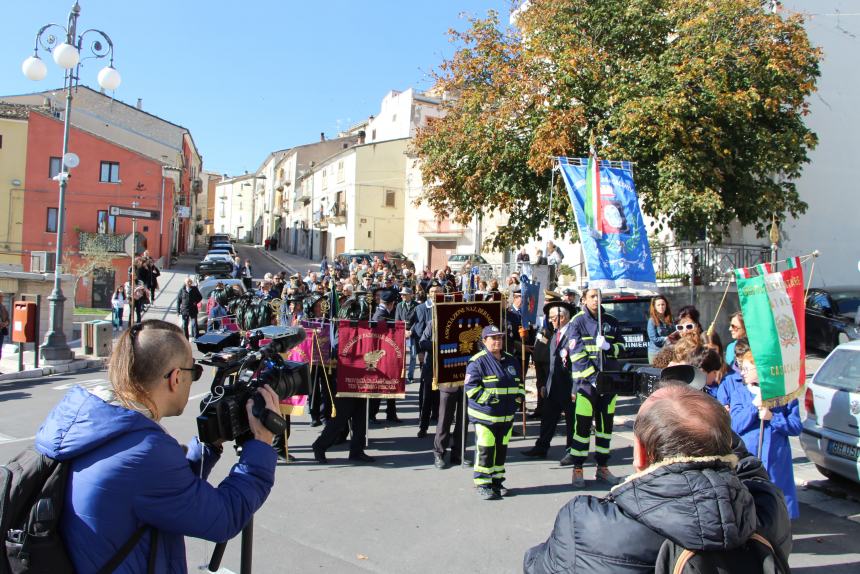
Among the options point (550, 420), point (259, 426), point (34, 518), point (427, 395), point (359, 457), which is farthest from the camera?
point (427, 395)

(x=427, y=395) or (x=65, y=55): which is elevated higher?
(x=65, y=55)

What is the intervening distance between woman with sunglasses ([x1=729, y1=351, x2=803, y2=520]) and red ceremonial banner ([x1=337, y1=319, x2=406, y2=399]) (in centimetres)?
409

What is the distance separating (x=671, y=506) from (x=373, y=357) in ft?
20.9

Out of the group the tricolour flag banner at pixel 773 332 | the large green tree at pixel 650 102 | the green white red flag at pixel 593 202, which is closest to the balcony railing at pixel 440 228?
the large green tree at pixel 650 102

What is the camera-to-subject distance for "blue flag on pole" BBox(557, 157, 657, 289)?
6.96m

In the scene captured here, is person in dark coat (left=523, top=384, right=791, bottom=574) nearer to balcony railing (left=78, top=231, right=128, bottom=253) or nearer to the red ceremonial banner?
the red ceremonial banner

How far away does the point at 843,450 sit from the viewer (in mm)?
6141

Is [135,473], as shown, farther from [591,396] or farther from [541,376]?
[541,376]

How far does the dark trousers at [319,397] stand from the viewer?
858cm

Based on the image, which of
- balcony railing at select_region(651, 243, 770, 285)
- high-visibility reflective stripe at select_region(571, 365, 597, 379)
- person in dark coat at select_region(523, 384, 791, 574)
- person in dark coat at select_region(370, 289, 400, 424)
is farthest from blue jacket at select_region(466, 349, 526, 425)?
balcony railing at select_region(651, 243, 770, 285)

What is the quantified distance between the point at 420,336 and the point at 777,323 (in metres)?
5.45

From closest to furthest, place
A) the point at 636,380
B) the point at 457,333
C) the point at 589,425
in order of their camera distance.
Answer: the point at 636,380 < the point at 589,425 < the point at 457,333

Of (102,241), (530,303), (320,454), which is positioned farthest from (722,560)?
(102,241)

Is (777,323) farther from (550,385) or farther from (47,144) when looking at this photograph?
(47,144)
